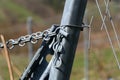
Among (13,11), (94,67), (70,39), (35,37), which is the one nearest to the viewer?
(70,39)

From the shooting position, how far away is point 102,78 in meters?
7.40

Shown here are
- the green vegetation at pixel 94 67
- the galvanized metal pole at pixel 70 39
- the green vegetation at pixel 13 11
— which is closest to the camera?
the galvanized metal pole at pixel 70 39

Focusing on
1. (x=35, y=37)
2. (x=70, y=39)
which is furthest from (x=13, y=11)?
(x=70, y=39)

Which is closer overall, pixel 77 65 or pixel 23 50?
pixel 77 65

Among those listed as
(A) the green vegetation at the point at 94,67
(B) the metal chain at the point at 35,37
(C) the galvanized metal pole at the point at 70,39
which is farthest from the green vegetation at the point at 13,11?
(C) the galvanized metal pole at the point at 70,39

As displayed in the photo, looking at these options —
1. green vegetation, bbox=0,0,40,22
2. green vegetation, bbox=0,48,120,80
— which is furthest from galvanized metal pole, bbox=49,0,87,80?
green vegetation, bbox=0,0,40,22

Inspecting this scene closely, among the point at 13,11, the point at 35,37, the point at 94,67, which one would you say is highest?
the point at 35,37

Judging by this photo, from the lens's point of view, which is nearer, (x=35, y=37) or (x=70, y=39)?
(x=70, y=39)

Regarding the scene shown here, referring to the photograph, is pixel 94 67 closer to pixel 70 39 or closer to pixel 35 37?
pixel 35 37

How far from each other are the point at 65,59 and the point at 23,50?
11.3 metres

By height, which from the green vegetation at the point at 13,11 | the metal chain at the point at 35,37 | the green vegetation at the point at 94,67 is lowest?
the green vegetation at the point at 13,11

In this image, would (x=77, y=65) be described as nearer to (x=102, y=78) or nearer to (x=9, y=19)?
Answer: (x=102, y=78)

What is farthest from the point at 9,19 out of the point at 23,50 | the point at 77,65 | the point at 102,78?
the point at 102,78

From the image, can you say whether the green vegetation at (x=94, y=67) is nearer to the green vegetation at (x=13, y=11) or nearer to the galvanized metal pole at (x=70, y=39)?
the galvanized metal pole at (x=70, y=39)
